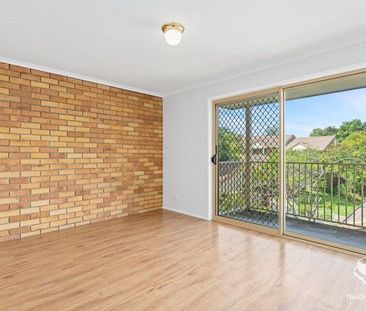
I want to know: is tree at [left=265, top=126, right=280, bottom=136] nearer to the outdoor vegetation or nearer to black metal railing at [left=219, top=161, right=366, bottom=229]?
the outdoor vegetation

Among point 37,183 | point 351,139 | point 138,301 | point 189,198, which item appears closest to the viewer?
point 138,301

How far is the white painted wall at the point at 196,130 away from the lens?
3084mm

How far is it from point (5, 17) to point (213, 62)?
2.17 m

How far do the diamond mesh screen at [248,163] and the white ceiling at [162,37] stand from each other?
699 millimetres

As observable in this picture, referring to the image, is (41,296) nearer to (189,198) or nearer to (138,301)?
(138,301)

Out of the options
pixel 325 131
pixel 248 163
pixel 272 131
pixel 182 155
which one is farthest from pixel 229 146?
pixel 325 131

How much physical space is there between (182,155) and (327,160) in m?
2.43

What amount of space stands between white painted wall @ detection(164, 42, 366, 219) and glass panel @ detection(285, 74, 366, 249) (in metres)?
0.50

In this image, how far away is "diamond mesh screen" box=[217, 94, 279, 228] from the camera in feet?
12.0

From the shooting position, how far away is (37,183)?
327 centimetres

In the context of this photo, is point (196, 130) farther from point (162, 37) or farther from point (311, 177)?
point (311, 177)

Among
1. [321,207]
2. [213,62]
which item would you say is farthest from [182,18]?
[321,207]

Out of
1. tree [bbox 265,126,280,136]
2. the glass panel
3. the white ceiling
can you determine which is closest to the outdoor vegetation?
the glass panel

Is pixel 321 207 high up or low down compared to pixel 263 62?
down
